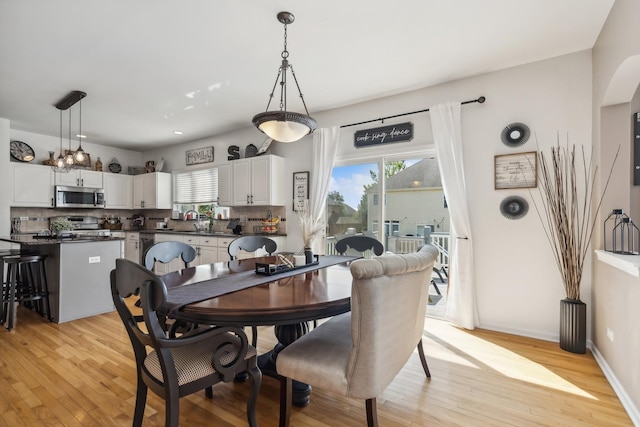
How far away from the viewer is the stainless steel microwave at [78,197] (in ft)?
18.3

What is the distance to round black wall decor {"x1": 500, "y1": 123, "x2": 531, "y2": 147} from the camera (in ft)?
9.98

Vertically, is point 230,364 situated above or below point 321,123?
below

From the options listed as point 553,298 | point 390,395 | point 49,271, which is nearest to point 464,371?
point 390,395

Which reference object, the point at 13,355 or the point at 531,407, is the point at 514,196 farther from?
the point at 13,355

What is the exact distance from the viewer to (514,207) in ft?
10.1

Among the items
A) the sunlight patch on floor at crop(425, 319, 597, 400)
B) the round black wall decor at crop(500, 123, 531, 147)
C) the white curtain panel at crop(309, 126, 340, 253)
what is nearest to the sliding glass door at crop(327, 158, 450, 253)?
the white curtain panel at crop(309, 126, 340, 253)

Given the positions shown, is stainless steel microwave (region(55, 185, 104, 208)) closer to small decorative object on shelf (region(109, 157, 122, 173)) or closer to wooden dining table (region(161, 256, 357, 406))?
small decorative object on shelf (region(109, 157, 122, 173))

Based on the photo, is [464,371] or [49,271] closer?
[464,371]

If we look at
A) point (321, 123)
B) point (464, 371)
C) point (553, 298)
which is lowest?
point (464, 371)

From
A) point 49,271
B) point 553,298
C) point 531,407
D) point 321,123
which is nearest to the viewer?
point 531,407

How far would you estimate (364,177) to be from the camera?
417 centimetres

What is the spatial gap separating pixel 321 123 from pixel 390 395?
11.4 feet

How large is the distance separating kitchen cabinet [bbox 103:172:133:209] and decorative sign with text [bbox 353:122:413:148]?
5160mm

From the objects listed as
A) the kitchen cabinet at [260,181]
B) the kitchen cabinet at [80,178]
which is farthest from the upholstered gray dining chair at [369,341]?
the kitchen cabinet at [80,178]
